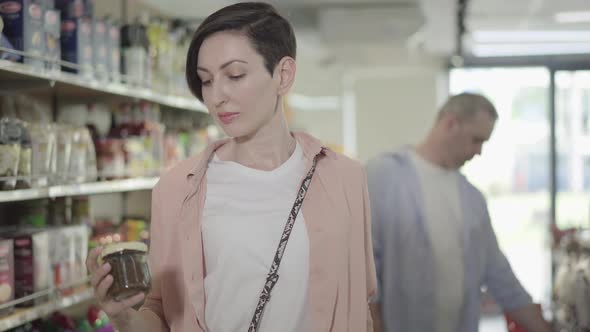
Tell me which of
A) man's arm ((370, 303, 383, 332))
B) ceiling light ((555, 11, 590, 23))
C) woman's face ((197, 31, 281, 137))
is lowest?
man's arm ((370, 303, 383, 332))

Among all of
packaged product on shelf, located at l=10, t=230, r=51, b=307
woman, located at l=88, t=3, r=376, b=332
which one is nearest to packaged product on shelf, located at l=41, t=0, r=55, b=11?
packaged product on shelf, located at l=10, t=230, r=51, b=307

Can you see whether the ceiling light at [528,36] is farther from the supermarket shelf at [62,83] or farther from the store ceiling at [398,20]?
the supermarket shelf at [62,83]

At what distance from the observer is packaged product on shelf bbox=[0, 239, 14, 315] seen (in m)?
2.48

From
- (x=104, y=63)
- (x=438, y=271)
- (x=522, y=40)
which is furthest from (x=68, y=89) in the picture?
(x=522, y=40)

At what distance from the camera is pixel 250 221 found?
5.26 feet

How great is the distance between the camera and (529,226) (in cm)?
966

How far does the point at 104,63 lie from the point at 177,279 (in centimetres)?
183

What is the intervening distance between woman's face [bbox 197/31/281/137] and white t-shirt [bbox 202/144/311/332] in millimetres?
159

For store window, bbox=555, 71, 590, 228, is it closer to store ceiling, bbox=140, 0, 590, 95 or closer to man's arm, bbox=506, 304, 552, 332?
store ceiling, bbox=140, 0, 590, 95

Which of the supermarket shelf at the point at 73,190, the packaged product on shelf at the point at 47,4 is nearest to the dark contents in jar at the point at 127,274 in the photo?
the supermarket shelf at the point at 73,190

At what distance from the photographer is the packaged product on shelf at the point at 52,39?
271 cm

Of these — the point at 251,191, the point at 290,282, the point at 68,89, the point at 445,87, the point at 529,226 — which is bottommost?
the point at 529,226

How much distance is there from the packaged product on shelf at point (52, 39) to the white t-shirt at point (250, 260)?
4.43ft

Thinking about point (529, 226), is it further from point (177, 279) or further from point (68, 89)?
point (177, 279)
